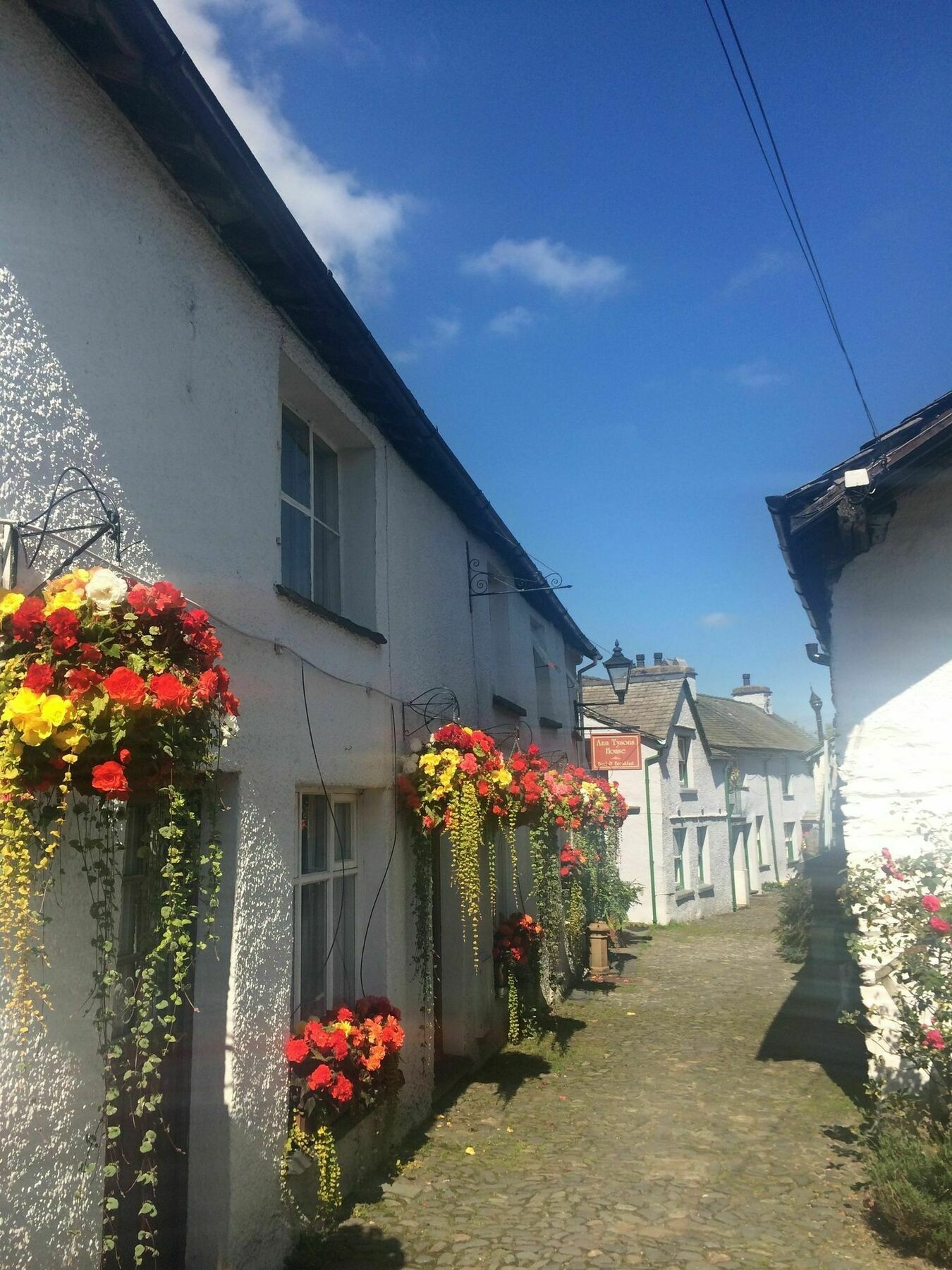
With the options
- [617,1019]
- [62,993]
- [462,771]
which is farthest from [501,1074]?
[62,993]

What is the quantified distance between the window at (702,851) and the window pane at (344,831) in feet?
56.2

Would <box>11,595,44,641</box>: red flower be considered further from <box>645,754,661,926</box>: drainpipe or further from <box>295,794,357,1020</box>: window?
<box>645,754,661,926</box>: drainpipe

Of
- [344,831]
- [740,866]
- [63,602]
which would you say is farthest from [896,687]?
[740,866]

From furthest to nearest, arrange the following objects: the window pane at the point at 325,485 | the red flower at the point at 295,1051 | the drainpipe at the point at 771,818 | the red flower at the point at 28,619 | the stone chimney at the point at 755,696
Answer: the stone chimney at the point at 755,696
the drainpipe at the point at 771,818
the window pane at the point at 325,485
the red flower at the point at 295,1051
the red flower at the point at 28,619

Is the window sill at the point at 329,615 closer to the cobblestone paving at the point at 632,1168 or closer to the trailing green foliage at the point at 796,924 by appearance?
the cobblestone paving at the point at 632,1168

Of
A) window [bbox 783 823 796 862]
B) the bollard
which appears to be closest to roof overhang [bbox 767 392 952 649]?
the bollard

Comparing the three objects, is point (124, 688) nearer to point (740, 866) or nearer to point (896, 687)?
point (896, 687)

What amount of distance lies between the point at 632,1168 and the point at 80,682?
5.11m

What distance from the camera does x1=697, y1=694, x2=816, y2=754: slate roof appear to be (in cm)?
2661

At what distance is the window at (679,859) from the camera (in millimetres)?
20250

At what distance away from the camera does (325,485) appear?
6348mm

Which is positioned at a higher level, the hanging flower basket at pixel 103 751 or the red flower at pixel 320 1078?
the hanging flower basket at pixel 103 751

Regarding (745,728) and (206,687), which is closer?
(206,687)

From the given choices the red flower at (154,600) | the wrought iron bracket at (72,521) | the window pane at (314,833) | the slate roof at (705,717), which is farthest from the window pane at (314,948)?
the slate roof at (705,717)
